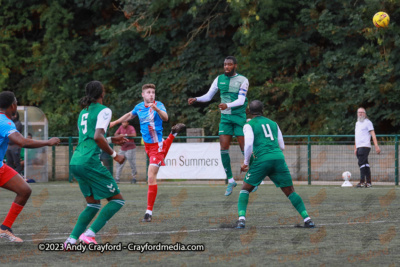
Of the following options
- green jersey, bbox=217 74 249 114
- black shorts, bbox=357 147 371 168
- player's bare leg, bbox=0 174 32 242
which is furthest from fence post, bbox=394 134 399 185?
player's bare leg, bbox=0 174 32 242

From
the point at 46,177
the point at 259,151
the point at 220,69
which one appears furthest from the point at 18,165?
the point at 259,151

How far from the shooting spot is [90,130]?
25.5 feet

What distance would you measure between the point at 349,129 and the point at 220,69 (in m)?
6.49

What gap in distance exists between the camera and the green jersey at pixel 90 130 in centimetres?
767

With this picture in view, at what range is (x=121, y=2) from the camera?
31.2 m

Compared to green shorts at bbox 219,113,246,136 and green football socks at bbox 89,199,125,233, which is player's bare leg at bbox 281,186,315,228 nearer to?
green football socks at bbox 89,199,125,233

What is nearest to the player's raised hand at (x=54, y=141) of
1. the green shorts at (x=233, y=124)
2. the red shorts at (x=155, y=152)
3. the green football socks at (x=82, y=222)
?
the green football socks at (x=82, y=222)

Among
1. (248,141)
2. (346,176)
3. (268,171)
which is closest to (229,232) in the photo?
(268,171)

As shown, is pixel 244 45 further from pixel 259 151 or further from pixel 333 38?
pixel 259 151

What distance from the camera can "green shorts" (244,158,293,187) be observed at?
372 inches

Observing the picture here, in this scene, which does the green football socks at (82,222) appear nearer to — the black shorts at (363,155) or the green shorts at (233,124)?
the green shorts at (233,124)

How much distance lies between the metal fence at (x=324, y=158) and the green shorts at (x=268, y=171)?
12465mm

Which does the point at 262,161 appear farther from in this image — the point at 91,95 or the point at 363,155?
the point at 363,155

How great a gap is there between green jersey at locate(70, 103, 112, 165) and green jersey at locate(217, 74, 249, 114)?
223 inches
